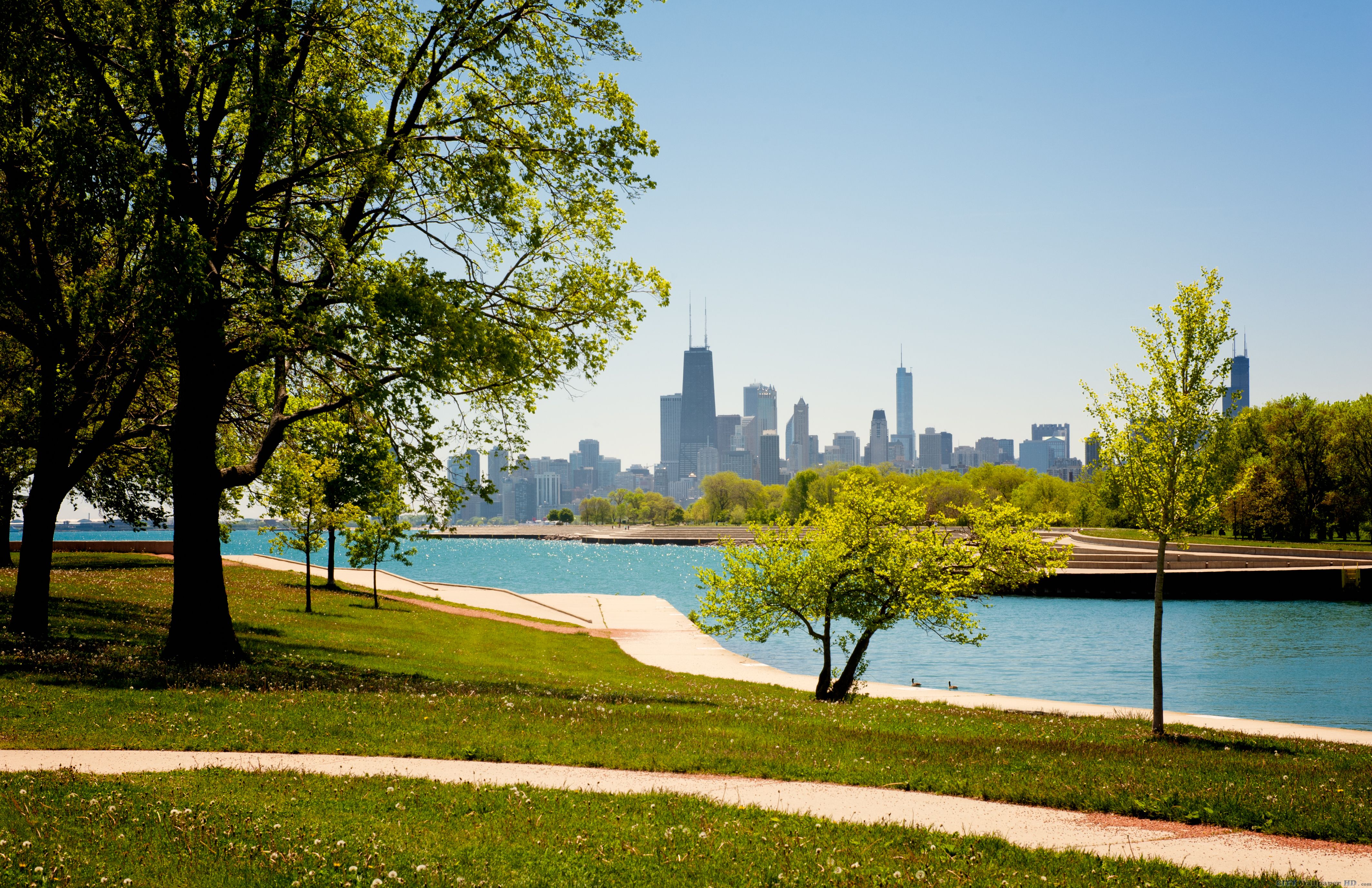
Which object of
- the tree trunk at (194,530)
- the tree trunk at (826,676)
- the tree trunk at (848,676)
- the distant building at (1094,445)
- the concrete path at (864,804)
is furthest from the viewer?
the tree trunk at (826,676)

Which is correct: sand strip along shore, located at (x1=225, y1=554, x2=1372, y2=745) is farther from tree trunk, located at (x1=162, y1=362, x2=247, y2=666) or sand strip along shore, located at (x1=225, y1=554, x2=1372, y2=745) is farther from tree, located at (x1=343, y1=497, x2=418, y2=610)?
tree trunk, located at (x1=162, y1=362, x2=247, y2=666)

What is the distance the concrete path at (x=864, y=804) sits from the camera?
7867 millimetres

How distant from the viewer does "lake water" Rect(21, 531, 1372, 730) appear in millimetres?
32719

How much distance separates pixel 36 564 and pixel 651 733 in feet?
47.4

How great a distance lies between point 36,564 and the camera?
1812cm

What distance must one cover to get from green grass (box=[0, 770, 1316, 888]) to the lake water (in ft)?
88.8

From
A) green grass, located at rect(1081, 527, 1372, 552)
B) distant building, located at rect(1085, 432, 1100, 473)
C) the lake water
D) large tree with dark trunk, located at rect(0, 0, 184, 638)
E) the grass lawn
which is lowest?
the lake water

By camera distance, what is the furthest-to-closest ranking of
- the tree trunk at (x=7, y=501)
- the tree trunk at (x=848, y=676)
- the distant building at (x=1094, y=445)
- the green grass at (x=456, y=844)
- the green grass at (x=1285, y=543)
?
the green grass at (x=1285, y=543) < the tree trunk at (x=7, y=501) < the tree trunk at (x=848, y=676) < the distant building at (x=1094, y=445) < the green grass at (x=456, y=844)

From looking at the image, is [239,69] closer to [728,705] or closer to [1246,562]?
[728,705]

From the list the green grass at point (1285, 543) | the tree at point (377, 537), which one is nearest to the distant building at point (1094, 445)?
the tree at point (377, 537)

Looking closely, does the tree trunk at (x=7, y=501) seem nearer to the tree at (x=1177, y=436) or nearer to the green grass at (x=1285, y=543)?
the tree at (x=1177, y=436)

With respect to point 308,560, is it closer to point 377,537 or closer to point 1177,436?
point 377,537

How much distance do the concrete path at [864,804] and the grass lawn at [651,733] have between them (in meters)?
0.32

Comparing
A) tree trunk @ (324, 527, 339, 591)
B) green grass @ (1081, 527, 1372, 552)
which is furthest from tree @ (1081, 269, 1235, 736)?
green grass @ (1081, 527, 1372, 552)
